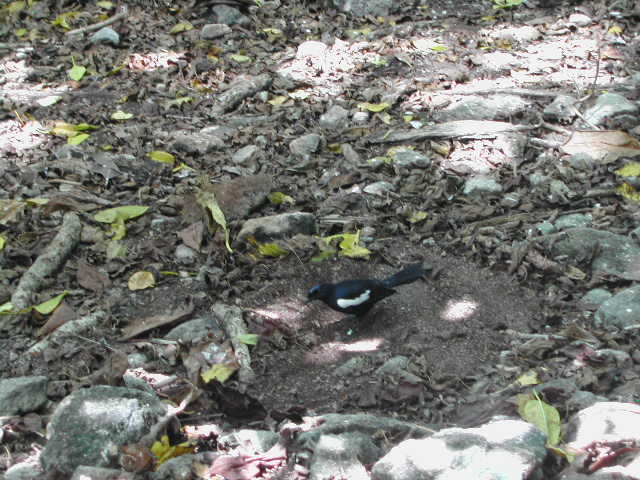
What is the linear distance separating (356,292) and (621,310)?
1.41 metres

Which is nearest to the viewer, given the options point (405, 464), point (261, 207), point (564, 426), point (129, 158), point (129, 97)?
point (405, 464)

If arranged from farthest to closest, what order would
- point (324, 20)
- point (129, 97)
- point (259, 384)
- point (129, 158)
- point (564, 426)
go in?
point (324, 20) → point (129, 97) → point (129, 158) → point (259, 384) → point (564, 426)

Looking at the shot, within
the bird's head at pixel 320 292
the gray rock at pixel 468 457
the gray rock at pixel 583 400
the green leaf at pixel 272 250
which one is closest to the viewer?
the gray rock at pixel 468 457

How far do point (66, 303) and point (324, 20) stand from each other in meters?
4.86

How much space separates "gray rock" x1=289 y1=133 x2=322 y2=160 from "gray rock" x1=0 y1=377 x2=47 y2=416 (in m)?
2.95

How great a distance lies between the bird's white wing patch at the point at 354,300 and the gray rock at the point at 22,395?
5.27ft

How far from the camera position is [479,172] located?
5.54 m

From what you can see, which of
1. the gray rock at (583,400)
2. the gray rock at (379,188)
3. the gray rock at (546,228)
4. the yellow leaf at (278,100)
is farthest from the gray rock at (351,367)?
the yellow leaf at (278,100)

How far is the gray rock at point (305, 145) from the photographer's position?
19.6 ft

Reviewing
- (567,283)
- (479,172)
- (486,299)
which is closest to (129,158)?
(479,172)

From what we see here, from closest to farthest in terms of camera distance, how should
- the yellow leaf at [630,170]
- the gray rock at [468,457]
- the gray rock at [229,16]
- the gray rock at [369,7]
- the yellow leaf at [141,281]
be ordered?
the gray rock at [468,457]
the yellow leaf at [141,281]
the yellow leaf at [630,170]
the gray rock at [229,16]
the gray rock at [369,7]

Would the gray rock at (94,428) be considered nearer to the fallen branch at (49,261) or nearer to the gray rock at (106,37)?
the fallen branch at (49,261)

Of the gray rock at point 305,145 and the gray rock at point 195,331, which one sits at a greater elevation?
the gray rock at point 305,145

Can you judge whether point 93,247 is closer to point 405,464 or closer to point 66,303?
point 66,303
